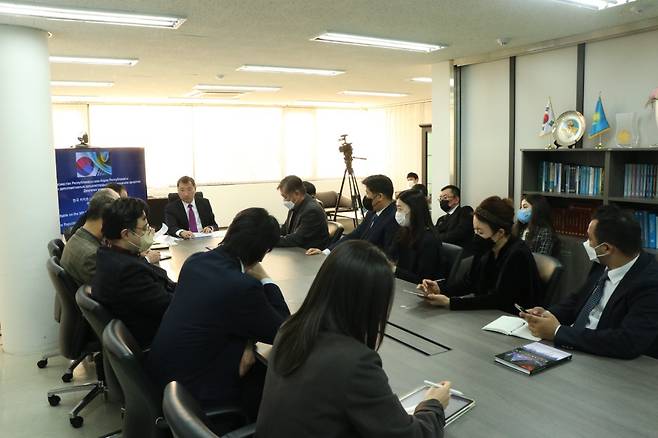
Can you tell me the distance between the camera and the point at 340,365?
1292mm

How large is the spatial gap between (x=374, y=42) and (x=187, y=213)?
2658mm

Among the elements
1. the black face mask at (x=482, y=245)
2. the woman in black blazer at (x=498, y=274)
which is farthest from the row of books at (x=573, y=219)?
the woman in black blazer at (x=498, y=274)

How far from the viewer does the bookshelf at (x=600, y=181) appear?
14.5 ft

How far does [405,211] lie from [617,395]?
2.23m

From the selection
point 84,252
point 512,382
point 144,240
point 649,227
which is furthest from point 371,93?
point 512,382

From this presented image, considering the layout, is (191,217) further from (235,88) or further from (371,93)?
(371,93)

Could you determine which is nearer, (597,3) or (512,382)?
(512,382)

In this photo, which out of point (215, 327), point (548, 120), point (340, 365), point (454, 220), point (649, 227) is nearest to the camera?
point (340, 365)

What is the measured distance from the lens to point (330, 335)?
4.45ft

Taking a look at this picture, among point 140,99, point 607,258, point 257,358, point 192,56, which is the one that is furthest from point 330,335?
point 140,99

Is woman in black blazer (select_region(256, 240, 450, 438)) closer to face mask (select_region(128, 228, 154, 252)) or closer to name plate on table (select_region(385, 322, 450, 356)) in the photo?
name plate on table (select_region(385, 322, 450, 356))

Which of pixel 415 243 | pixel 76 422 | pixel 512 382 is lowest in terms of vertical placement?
pixel 76 422

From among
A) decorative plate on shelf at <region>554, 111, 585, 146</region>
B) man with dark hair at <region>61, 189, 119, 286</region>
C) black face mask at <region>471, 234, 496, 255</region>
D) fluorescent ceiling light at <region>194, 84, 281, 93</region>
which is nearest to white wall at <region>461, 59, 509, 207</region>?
decorative plate on shelf at <region>554, 111, 585, 146</region>

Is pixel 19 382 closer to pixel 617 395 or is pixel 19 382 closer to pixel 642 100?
pixel 617 395
